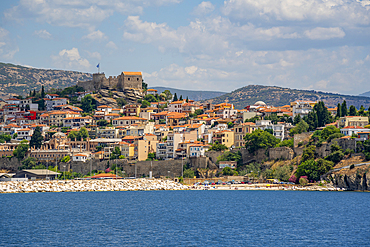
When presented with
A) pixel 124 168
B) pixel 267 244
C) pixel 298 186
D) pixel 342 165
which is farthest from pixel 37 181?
pixel 267 244

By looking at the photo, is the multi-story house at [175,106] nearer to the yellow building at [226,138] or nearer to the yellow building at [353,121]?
the yellow building at [226,138]

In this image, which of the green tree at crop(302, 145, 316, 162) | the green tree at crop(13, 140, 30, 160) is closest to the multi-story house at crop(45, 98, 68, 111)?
the green tree at crop(13, 140, 30, 160)

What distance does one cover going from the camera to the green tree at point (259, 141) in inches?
2886

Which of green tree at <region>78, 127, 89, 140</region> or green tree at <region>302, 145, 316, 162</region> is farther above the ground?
green tree at <region>78, 127, 89, 140</region>

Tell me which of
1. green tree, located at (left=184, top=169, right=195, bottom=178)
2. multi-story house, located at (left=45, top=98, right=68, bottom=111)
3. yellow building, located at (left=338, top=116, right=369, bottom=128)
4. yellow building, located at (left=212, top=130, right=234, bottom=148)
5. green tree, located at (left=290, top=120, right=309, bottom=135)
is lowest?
green tree, located at (left=184, top=169, right=195, bottom=178)

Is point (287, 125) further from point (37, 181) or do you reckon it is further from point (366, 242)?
point (366, 242)

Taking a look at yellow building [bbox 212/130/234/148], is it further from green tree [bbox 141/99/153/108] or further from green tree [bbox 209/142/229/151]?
green tree [bbox 141/99/153/108]

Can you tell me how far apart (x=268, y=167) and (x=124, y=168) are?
72.6ft

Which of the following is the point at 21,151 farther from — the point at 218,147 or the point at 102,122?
the point at 218,147

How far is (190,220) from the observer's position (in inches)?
1610

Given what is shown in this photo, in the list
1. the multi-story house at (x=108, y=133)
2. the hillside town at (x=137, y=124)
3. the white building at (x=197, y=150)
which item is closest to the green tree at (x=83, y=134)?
the hillside town at (x=137, y=124)

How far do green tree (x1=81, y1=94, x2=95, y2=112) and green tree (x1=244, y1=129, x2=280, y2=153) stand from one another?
155 feet

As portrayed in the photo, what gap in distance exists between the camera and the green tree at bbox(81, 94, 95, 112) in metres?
114

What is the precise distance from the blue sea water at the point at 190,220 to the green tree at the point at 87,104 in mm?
53799
